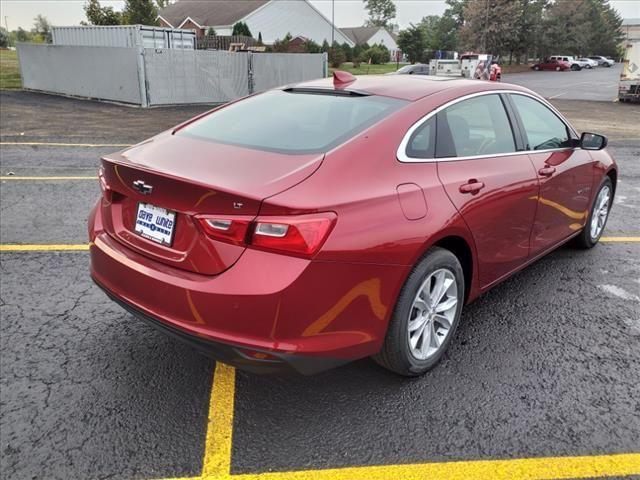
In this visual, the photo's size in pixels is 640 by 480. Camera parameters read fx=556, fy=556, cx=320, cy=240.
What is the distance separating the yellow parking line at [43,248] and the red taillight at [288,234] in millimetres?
3033

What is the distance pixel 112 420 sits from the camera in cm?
266

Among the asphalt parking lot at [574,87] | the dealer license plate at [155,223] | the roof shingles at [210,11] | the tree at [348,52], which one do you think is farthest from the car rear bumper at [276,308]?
the tree at [348,52]

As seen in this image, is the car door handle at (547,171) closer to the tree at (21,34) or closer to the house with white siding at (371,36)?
the house with white siding at (371,36)

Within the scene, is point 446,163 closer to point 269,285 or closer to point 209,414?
point 269,285

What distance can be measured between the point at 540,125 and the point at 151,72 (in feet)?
50.9

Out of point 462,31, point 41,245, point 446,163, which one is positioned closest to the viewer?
point 446,163

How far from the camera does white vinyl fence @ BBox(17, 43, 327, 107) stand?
17344 millimetres

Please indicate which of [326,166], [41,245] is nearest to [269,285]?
[326,166]

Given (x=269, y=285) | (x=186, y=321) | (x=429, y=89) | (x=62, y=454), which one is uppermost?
(x=429, y=89)

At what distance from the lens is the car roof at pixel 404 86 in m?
3.27

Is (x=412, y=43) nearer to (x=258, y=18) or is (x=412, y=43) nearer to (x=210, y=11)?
(x=258, y=18)

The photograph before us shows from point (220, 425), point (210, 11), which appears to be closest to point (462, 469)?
point (220, 425)

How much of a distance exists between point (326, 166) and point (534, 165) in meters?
1.89

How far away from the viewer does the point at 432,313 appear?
119 inches
